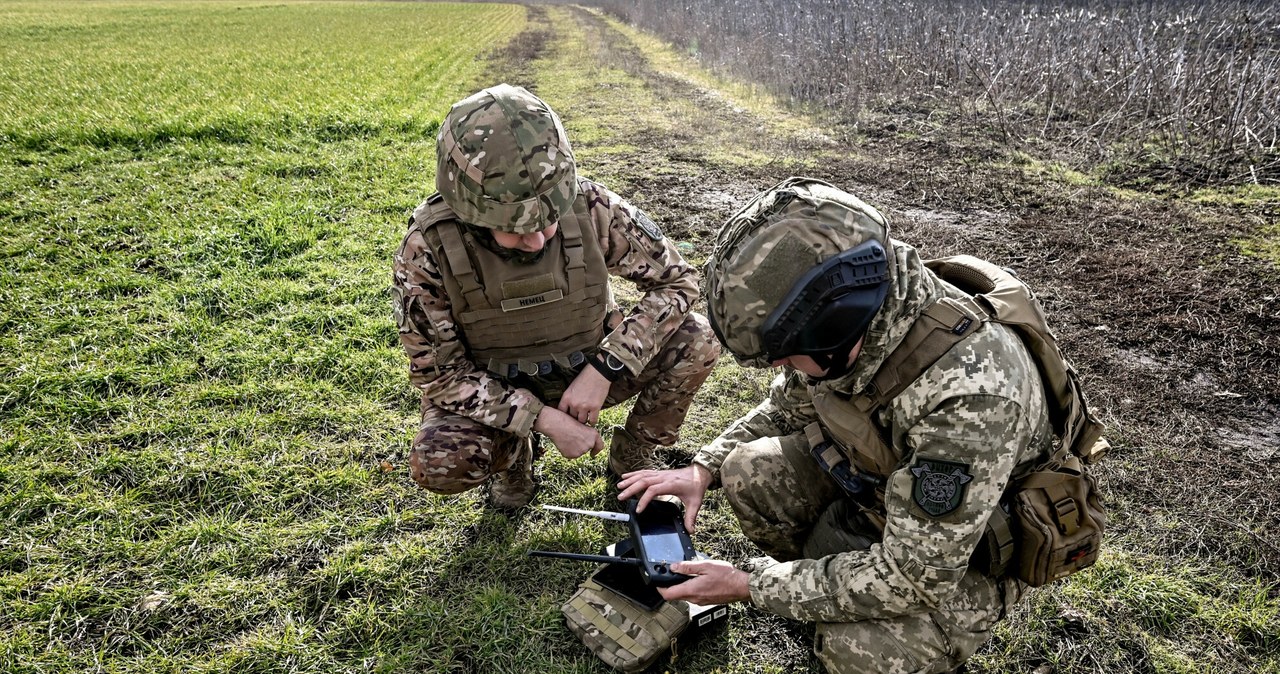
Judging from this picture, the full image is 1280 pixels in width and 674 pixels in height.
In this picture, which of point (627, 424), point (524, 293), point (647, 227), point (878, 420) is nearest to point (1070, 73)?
point (647, 227)

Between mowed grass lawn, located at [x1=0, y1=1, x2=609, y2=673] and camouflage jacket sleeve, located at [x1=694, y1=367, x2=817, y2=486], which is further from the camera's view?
mowed grass lawn, located at [x1=0, y1=1, x2=609, y2=673]

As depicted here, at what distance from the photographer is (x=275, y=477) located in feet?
11.2

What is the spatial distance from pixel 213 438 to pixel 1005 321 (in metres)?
3.60

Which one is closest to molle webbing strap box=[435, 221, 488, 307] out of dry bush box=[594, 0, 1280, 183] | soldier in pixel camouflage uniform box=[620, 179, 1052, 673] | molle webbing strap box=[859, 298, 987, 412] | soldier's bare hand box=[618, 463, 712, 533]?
soldier's bare hand box=[618, 463, 712, 533]

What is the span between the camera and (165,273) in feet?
17.6

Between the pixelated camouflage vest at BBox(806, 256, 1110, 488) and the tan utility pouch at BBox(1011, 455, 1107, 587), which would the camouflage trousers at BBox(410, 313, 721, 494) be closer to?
the pixelated camouflage vest at BBox(806, 256, 1110, 488)

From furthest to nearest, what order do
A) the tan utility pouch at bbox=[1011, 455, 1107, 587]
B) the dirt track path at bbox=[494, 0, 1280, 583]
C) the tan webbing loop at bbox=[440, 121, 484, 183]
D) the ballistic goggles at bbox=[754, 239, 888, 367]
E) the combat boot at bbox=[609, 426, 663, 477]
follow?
the combat boot at bbox=[609, 426, 663, 477] → the dirt track path at bbox=[494, 0, 1280, 583] → the tan webbing loop at bbox=[440, 121, 484, 183] → the tan utility pouch at bbox=[1011, 455, 1107, 587] → the ballistic goggles at bbox=[754, 239, 888, 367]

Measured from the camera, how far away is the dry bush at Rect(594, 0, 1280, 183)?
6.94 m

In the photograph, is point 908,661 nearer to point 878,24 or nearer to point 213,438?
point 213,438

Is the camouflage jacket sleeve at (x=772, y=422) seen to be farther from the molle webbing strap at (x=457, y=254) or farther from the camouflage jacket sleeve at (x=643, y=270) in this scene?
the molle webbing strap at (x=457, y=254)

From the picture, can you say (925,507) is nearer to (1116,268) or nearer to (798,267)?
(798,267)

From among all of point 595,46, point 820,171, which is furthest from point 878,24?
point 595,46

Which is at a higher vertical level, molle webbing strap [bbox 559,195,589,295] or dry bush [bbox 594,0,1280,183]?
molle webbing strap [bbox 559,195,589,295]

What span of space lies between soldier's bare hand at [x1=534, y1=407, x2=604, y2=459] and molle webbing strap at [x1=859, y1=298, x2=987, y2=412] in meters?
1.21
